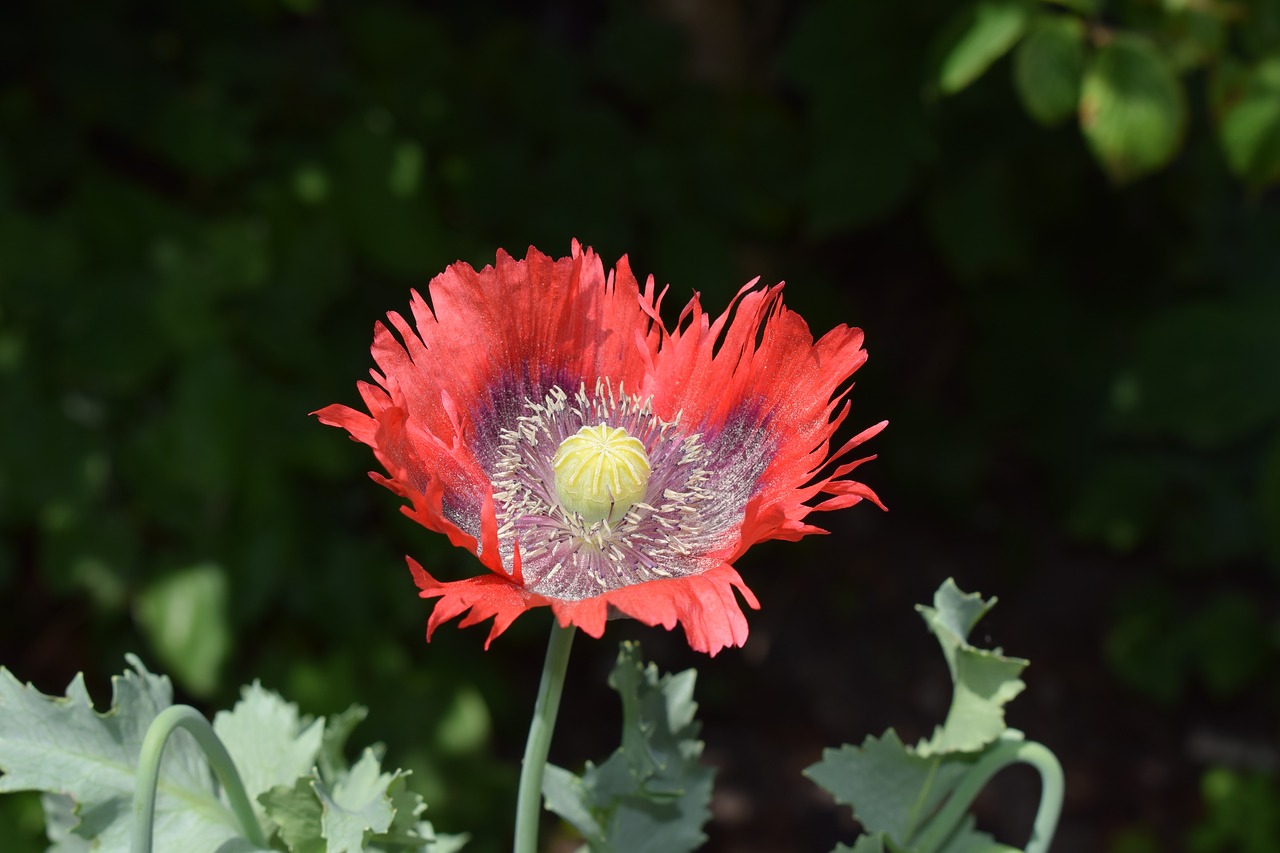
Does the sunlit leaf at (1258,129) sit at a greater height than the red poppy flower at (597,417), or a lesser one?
greater

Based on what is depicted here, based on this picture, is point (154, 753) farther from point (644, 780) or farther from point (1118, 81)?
point (1118, 81)

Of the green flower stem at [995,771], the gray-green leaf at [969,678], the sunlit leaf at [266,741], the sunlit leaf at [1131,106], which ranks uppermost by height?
the sunlit leaf at [1131,106]

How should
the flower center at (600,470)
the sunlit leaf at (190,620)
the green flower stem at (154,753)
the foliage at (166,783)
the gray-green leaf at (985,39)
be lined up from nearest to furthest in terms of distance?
the green flower stem at (154,753) → the foliage at (166,783) → the flower center at (600,470) → the gray-green leaf at (985,39) → the sunlit leaf at (190,620)

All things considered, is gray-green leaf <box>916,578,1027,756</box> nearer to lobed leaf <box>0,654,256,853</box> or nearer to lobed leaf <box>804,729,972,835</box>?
lobed leaf <box>804,729,972,835</box>

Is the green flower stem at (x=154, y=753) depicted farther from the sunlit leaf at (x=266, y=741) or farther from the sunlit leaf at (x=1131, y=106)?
the sunlit leaf at (x=1131, y=106)

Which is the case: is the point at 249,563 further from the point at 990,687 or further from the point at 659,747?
the point at 990,687

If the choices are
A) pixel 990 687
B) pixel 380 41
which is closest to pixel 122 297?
pixel 380 41

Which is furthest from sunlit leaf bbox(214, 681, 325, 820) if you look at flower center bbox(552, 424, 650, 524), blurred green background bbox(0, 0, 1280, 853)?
blurred green background bbox(0, 0, 1280, 853)

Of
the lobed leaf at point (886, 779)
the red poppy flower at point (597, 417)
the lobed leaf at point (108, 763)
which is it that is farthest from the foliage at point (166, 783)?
the lobed leaf at point (886, 779)
